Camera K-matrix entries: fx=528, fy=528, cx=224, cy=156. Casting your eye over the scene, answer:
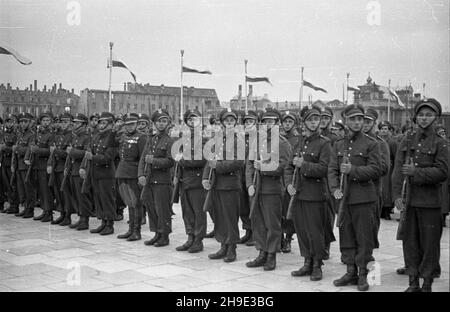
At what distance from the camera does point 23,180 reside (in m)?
11.5

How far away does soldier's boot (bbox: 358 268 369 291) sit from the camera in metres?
5.94

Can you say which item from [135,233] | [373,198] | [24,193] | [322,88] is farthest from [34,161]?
[322,88]

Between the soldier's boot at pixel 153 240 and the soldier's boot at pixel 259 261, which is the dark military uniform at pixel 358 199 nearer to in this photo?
the soldier's boot at pixel 259 261

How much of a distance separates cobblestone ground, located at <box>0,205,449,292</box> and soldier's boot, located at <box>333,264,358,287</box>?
0.08 meters

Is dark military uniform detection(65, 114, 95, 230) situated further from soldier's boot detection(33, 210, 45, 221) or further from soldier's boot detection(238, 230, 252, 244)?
soldier's boot detection(238, 230, 252, 244)

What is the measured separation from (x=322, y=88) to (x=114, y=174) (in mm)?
20586

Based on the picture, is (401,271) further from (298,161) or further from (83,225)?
(83,225)

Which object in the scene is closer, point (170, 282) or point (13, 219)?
point (170, 282)

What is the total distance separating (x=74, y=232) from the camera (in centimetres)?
974

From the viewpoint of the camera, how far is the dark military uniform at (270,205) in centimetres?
704

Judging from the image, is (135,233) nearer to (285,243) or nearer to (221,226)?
(221,226)

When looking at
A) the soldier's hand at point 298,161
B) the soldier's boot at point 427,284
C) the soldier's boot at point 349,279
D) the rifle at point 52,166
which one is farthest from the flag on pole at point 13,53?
the soldier's boot at point 427,284

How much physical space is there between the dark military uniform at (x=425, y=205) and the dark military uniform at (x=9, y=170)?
9106mm
